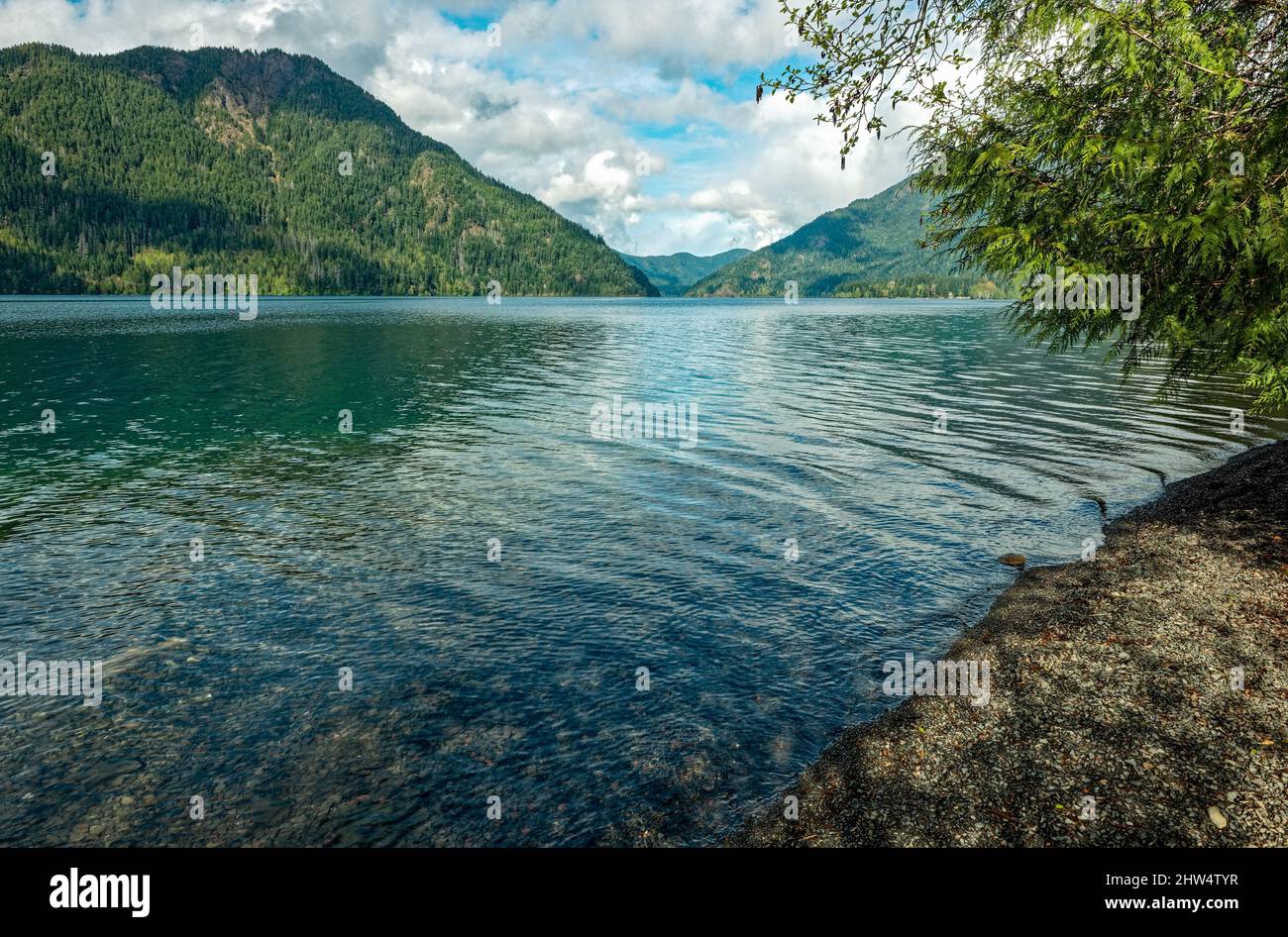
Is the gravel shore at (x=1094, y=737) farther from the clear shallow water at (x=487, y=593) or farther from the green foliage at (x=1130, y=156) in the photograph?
the green foliage at (x=1130, y=156)

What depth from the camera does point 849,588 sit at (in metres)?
16.6

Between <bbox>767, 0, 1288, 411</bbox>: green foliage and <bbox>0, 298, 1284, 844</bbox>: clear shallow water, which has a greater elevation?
<bbox>767, 0, 1288, 411</bbox>: green foliage

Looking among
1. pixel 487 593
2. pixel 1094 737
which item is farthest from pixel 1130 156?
pixel 487 593

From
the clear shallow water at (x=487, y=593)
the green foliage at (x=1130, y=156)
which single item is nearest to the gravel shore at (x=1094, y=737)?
the clear shallow water at (x=487, y=593)

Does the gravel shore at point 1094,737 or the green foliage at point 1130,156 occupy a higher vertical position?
the green foliage at point 1130,156

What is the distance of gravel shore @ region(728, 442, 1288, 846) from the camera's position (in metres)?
8.36

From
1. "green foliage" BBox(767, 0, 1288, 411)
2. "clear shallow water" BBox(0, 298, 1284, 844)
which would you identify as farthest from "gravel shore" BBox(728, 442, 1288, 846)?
"green foliage" BBox(767, 0, 1288, 411)

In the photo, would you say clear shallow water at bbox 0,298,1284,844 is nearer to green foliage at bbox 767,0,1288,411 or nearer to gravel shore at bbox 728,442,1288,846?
gravel shore at bbox 728,442,1288,846

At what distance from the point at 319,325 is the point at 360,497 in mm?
114194

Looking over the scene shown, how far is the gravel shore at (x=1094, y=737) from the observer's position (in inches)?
329

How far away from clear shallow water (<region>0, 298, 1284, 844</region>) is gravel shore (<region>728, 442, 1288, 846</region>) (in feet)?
3.40

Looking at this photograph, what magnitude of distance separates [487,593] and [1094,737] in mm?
12308

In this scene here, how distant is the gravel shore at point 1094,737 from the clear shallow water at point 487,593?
40.8 inches
